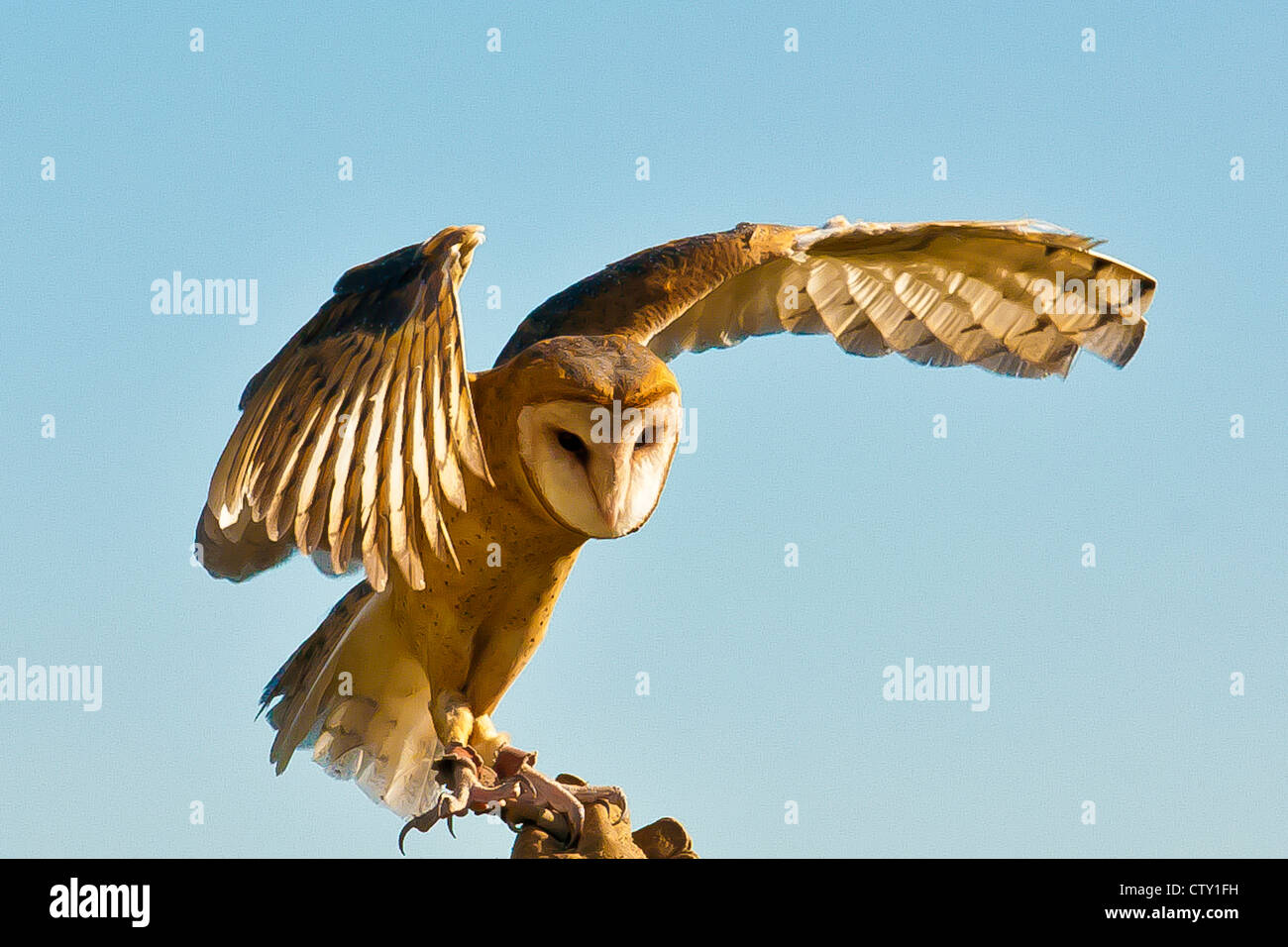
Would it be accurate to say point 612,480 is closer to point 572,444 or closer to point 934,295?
point 572,444

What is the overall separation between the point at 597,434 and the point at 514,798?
154 cm

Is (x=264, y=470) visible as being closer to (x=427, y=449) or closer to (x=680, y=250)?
(x=427, y=449)

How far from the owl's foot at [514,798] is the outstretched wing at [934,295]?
8.20ft

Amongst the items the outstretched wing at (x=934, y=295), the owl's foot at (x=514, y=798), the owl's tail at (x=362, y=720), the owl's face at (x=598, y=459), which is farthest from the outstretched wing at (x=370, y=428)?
the outstretched wing at (x=934, y=295)

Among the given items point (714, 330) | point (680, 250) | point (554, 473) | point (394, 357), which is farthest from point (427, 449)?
point (714, 330)

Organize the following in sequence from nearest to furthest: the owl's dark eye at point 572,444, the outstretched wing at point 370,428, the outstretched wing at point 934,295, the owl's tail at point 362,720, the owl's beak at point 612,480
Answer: the outstretched wing at point 370,428, the owl's beak at point 612,480, the owl's dark eye at point 572,444, the owl's tail at point 362,720, the outstretched wing at point 934,295

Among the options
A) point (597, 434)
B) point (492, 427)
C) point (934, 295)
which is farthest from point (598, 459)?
point (934, 295)

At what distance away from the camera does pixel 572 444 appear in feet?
22.5

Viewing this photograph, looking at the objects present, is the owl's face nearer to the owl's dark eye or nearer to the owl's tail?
the owl's dark eye

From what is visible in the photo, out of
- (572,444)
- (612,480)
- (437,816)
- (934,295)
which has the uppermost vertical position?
(934,295)

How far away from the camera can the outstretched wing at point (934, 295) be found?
848 cm

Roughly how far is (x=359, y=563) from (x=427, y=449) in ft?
1.65

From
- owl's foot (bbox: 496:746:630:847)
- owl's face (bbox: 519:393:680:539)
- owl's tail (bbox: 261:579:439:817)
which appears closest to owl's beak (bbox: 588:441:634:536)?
owl's face (bbox: 519:393:680:539)

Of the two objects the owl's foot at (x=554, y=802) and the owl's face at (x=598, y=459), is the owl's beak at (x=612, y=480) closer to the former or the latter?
the owl's face at (x=598, y=459)
